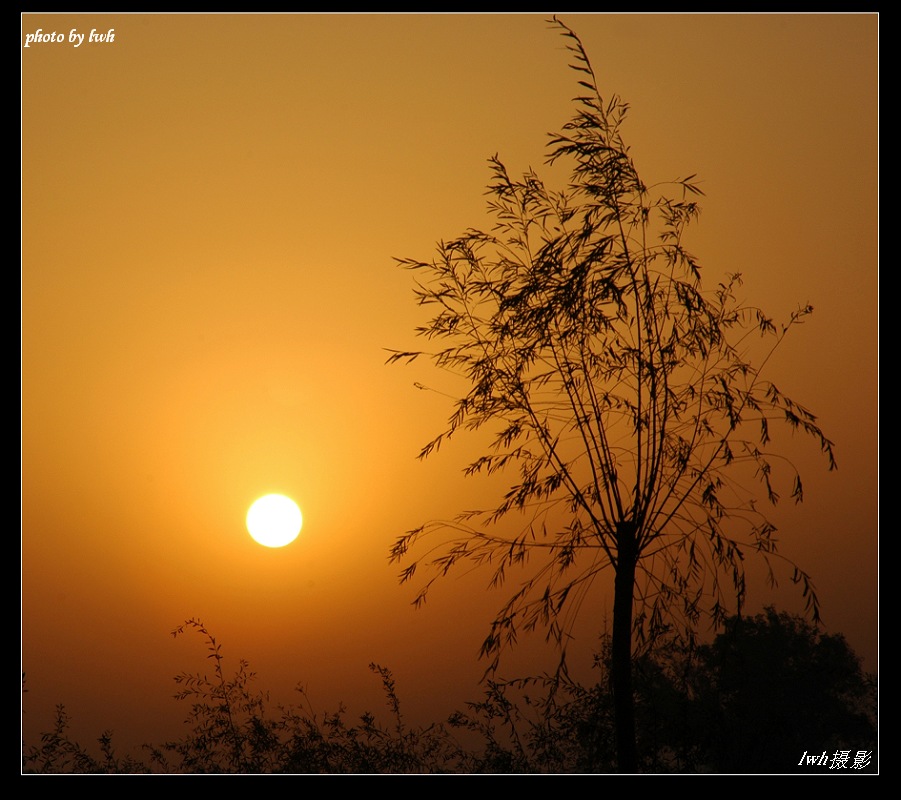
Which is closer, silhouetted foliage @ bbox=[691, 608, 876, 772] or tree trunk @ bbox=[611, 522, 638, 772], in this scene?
tree trunk @ bbox=[611, 522, 638, 772]

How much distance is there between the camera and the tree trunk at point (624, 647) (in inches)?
300

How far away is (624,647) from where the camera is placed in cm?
782

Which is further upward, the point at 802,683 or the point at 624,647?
the point at 624,647

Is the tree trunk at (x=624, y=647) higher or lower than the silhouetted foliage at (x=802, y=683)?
higher

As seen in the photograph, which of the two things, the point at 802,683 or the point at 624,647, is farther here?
the point at 802,683

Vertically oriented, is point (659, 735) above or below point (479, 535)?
below

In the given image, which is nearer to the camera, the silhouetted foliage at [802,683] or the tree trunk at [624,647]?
the tree trunk at [624,647]

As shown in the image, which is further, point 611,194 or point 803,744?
point 803,744

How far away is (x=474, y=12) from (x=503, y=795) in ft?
24.6

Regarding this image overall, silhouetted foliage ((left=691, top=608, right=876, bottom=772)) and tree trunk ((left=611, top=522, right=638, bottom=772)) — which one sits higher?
tree trunk ((left=611, top=522, right=638, bottom=772))

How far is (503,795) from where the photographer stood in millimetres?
6039

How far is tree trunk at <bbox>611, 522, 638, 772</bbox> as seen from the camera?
7.61 m
